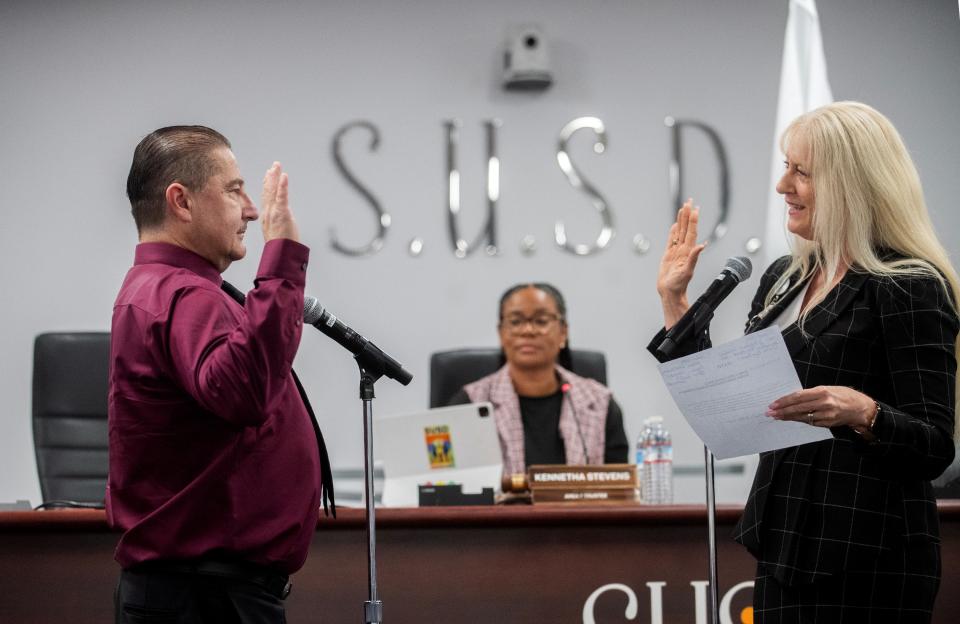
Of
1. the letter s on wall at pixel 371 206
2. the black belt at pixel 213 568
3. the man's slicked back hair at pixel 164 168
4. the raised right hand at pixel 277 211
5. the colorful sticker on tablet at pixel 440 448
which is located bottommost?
the black belt at pixel 213 568

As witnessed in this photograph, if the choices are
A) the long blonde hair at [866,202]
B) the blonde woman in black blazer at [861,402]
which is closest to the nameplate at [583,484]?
the blonde woman in black blazer at [861,402]

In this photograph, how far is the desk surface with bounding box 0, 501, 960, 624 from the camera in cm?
266

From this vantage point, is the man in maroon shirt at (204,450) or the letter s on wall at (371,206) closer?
the man in maroon shirt at (204,450)

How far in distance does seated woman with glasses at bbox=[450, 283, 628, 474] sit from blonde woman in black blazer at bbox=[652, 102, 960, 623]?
226cm

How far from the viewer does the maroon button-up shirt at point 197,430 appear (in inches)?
66.7

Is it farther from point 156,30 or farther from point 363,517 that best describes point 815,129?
point 156,30

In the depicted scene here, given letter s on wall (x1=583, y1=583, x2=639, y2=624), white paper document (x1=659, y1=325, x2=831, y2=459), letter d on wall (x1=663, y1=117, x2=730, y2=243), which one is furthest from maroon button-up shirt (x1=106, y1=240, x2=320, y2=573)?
letter d on wall (x1=663, y1=117, x2=730, y2=243)

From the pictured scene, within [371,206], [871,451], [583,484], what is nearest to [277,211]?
[871,451]

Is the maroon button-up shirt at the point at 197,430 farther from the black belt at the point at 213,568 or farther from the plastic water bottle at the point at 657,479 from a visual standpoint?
the plastic water bottle at the point at 657,479

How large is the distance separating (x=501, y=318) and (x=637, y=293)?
97 cm

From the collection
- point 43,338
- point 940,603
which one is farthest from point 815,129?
point 43,338

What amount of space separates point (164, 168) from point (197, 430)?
1.46 feet

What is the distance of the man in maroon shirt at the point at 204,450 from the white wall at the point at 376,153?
10.5ft

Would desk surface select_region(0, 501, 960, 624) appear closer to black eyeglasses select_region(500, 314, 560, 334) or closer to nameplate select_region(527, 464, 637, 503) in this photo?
nameplate select_region(527, 464, 637, 503)
